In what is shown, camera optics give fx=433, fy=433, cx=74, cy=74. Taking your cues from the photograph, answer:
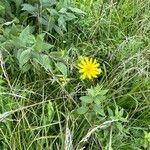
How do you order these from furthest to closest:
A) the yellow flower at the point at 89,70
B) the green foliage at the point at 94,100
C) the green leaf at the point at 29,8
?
the green leaf at the point at 29,8 → the yellow flower at the point at 89,70 → the green foliage at the point at 94,100

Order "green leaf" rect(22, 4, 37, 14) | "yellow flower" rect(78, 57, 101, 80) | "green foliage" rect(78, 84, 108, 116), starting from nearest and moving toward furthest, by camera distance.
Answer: "green foliage" rect(78, 84, 108, 116), "yellow flower" rect(78, 57, 101, 80), "green leaf" rect(22, 4, 37, 14)

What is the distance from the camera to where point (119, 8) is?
7.36 feet

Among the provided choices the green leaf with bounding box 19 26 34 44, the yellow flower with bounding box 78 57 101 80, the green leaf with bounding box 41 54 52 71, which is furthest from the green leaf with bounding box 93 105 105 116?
the green leaf with bounding box 19 26 34 44

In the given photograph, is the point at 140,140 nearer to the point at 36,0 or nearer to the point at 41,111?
the point at 41,111

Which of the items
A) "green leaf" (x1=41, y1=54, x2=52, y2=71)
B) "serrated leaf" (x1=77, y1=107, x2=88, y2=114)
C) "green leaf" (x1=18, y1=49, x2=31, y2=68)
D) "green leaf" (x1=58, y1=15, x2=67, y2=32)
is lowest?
"serrated leaf" (x1=77, y1=107, x2=88, y2=114)

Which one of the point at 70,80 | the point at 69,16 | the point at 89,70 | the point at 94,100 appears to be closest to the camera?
the point at 94,100

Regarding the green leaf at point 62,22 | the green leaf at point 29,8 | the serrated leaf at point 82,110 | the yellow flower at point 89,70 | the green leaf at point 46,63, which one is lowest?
the serrated leaf at point 82,110

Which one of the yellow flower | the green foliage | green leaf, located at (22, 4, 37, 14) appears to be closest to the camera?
the green foliage

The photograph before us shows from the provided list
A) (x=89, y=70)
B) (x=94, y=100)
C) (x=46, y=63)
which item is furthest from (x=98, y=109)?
(x=46, y=63)

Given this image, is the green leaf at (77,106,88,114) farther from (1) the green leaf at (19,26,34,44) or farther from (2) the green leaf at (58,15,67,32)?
(2) the green leaf at (58,15,67,32)

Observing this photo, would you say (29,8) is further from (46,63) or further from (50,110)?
(50,110)

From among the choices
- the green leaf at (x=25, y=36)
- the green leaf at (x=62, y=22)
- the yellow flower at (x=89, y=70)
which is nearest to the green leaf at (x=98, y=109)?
the yellow flower at (x=89, y=70)

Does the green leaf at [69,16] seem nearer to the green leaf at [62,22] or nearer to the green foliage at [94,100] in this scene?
the green leaf at [62,22]

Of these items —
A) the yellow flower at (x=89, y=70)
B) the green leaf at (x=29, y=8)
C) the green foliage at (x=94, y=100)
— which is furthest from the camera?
the green leaf at (x=29, y=8)
